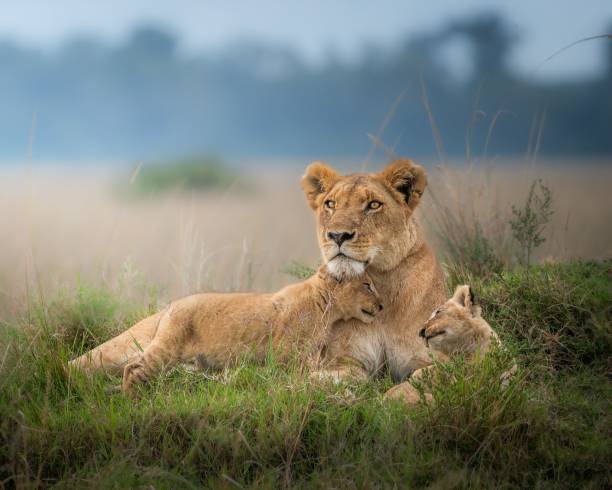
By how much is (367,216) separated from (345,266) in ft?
1.10

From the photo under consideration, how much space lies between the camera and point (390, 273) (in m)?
5.14

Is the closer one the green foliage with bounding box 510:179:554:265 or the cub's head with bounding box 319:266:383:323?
the cub's head with bounding box 319:266:383:323

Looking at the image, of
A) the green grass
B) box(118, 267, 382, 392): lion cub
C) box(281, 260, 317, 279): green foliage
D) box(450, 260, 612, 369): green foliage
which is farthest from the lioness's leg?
box(450, 260, 612, 369): green foliage

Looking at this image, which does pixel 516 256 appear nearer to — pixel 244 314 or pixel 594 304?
pixel 594 304

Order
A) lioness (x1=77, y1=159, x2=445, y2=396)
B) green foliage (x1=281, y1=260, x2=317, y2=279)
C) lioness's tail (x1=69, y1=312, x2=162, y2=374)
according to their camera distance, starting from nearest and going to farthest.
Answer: lioness (x1=77, y1=159, x2=445, y2=396), lioness's tail (x1=69, y1=312, x2=162, y2=374), green foliage (x1=281, y1=260, x2=317, y2=279)

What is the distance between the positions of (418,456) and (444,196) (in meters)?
3.83

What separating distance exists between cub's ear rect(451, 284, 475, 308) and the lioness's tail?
206 cm

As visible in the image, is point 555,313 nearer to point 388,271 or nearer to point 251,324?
point 388,271

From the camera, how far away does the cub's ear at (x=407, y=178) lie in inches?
202

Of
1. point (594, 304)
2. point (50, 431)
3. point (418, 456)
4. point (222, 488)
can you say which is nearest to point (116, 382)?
point (50, 431)

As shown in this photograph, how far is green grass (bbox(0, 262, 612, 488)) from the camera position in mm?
3963

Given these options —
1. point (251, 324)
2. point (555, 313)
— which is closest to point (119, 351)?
point (251, 324)

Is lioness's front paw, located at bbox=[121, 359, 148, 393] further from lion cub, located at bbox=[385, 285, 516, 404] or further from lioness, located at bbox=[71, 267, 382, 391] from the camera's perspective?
lion cub, located at bbox=[385, 285, 516, 404]

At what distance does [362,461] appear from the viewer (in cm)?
399
